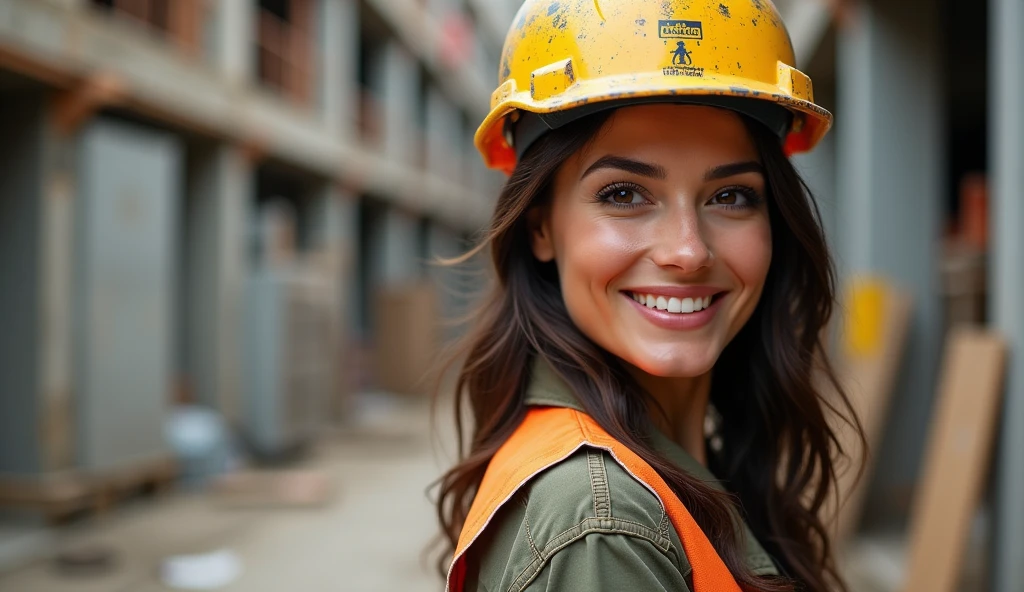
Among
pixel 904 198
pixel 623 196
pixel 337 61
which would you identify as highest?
pixel 337 61

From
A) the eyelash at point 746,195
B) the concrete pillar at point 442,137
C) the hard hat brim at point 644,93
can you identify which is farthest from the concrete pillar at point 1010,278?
the concrete pillar at point 442,137

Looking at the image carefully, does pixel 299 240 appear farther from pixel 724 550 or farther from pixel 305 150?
pixel 724 550

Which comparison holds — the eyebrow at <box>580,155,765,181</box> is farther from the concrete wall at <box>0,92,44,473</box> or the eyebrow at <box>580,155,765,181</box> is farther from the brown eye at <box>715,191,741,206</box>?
the concrete wall at <box>0,92,44,473</box>

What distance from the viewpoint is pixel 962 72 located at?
8906 mm

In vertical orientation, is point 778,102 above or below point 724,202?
above

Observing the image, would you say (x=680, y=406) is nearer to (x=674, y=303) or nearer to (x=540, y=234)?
(x=674, y=303)

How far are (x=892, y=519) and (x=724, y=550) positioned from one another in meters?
4.53

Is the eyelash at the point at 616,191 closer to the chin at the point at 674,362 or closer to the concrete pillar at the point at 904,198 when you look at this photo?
Result: the chin at the point at 674,362

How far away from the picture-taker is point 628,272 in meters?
1.44

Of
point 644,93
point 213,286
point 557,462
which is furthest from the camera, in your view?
point 213,286

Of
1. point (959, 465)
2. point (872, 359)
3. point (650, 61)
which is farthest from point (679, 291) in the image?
point (872, 359)

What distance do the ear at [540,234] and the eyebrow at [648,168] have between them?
191 millimetres

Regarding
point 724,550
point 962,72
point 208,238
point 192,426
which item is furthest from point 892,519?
point 208,238

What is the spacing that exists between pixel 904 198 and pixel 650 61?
4566mm
